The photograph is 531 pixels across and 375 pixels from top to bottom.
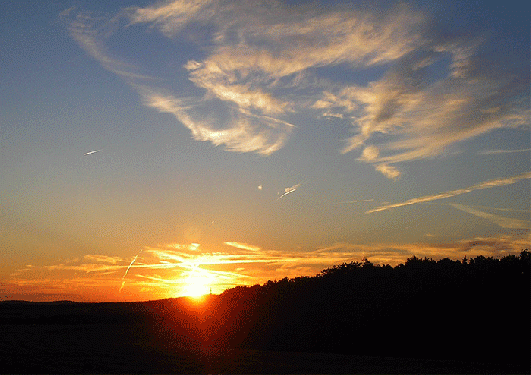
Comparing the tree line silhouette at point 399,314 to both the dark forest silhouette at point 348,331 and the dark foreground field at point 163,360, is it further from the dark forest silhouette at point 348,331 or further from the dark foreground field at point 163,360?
the dark foreground field at point 163,360

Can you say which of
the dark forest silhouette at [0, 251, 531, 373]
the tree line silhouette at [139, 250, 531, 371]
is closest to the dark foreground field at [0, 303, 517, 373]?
the dark forest silhouette at [0, 251, 531, 373]

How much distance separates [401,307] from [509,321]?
5640 mm

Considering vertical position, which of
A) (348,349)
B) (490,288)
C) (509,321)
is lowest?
(348,349)

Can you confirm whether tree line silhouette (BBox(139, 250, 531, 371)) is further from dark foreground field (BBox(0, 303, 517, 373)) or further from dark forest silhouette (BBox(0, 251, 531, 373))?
dark foreground field (BBox(0, 303, 517, 373))

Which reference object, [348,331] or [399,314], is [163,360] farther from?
[399,314]

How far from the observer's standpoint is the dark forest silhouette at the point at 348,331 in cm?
1975

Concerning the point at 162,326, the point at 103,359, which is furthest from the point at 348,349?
the point at 162,326

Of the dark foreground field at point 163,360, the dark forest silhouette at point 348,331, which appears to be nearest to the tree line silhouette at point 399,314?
the dark forest silhouette at point 348,331

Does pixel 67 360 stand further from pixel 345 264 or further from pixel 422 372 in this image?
pixel 345 264

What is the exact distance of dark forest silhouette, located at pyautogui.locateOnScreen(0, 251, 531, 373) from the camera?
778 inches

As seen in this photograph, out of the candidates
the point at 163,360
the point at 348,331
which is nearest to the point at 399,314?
the point at 348,331

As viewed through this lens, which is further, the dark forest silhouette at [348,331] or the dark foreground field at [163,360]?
the dark forest silhouette at [348,331]

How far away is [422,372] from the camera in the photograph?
17844 millimetres

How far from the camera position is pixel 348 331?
27.7 m
